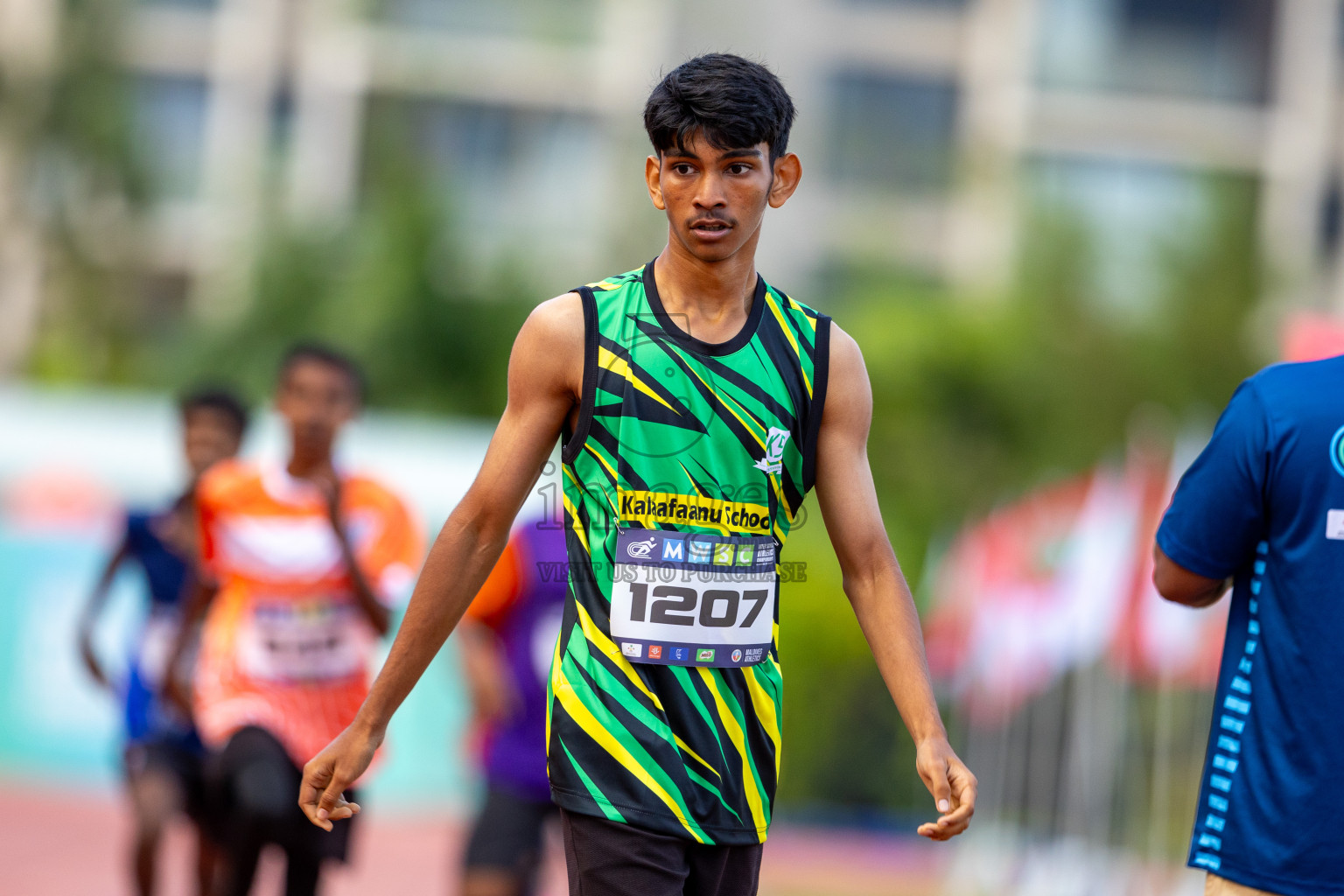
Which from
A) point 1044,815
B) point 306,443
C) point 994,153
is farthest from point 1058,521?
point 994,153

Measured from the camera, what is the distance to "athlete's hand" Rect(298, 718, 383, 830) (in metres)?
3.07

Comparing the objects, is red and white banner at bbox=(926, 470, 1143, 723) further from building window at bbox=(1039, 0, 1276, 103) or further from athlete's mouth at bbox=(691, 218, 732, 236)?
building window at bbox=(1039, 0, 1276, 103)

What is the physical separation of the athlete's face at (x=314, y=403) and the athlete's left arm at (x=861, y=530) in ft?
9.10

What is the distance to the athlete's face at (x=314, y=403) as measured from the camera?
5.64 meters

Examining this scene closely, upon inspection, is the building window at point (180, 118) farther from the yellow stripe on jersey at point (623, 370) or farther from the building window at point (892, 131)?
the yellow stripe on jersey at point (623, 370)

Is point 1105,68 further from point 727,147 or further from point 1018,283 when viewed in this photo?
point 727,147

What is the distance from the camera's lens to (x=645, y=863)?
10.0 ft

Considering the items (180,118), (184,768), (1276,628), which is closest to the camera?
(1276,628)

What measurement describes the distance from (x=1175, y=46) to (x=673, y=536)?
36.3 meters

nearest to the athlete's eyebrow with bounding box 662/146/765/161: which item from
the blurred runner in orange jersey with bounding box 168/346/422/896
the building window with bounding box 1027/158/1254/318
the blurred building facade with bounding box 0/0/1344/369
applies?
the blurred runner in orange jersey with bounding box 168/346/422/896

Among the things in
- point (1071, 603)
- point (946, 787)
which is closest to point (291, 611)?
point (946, 787)

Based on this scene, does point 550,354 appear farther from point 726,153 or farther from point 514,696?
point 514,696

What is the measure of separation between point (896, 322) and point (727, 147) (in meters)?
23.9

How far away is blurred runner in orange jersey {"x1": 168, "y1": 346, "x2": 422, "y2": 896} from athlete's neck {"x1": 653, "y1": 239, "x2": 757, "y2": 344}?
241 centimetres
